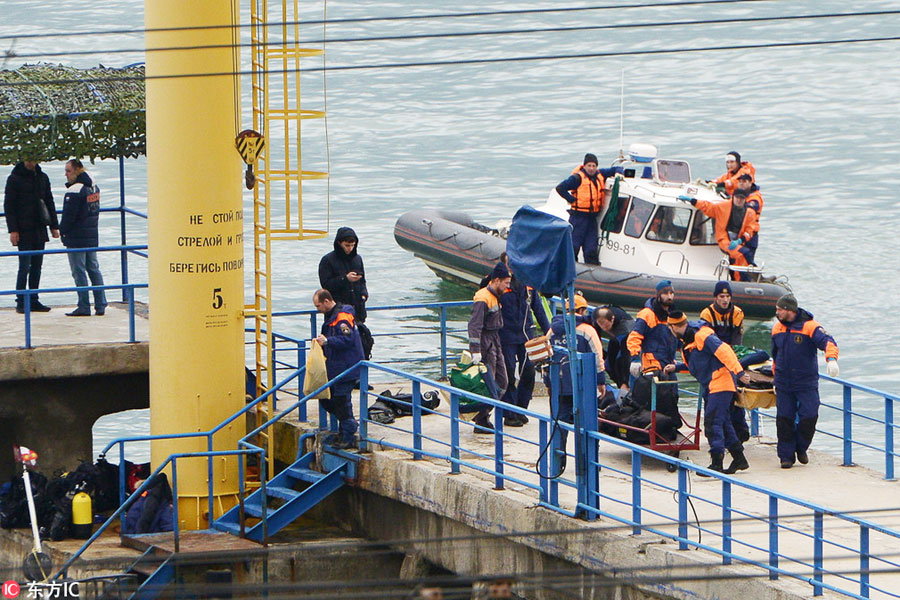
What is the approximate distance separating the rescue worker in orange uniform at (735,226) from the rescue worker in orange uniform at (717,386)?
38.4 feet

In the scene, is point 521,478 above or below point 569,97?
below

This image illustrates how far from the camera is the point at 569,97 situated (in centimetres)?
4856

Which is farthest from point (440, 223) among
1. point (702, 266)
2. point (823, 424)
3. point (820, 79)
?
point (820, 79)

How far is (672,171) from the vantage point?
2561 centimetres

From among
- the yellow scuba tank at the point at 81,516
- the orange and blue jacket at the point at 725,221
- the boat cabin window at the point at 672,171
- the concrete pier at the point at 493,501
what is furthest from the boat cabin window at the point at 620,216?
the yellow scuba tank at the point at 81,516

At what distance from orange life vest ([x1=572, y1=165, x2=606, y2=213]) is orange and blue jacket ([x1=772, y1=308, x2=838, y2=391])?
9.45 metres

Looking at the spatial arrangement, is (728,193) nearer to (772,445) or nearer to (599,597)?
(772,445)

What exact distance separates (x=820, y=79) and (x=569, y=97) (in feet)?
26.5

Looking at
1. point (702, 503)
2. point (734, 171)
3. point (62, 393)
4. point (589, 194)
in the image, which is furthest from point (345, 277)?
point (734, 171)

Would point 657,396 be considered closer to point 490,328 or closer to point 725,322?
point 725,322

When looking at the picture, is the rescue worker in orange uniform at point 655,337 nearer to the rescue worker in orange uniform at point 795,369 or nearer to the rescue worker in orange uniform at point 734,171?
the rescue worker in orange uniform at point 795,369

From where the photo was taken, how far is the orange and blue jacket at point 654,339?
13500mm

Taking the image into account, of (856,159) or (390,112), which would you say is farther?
(390,112)

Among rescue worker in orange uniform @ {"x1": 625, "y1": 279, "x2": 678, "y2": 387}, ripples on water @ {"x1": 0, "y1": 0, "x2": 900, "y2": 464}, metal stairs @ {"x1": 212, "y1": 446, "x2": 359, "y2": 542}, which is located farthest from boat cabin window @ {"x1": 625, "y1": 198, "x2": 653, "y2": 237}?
metal stairs @ {"x1": 212, "y1": 446, "x2": 359, "y2": 542}
